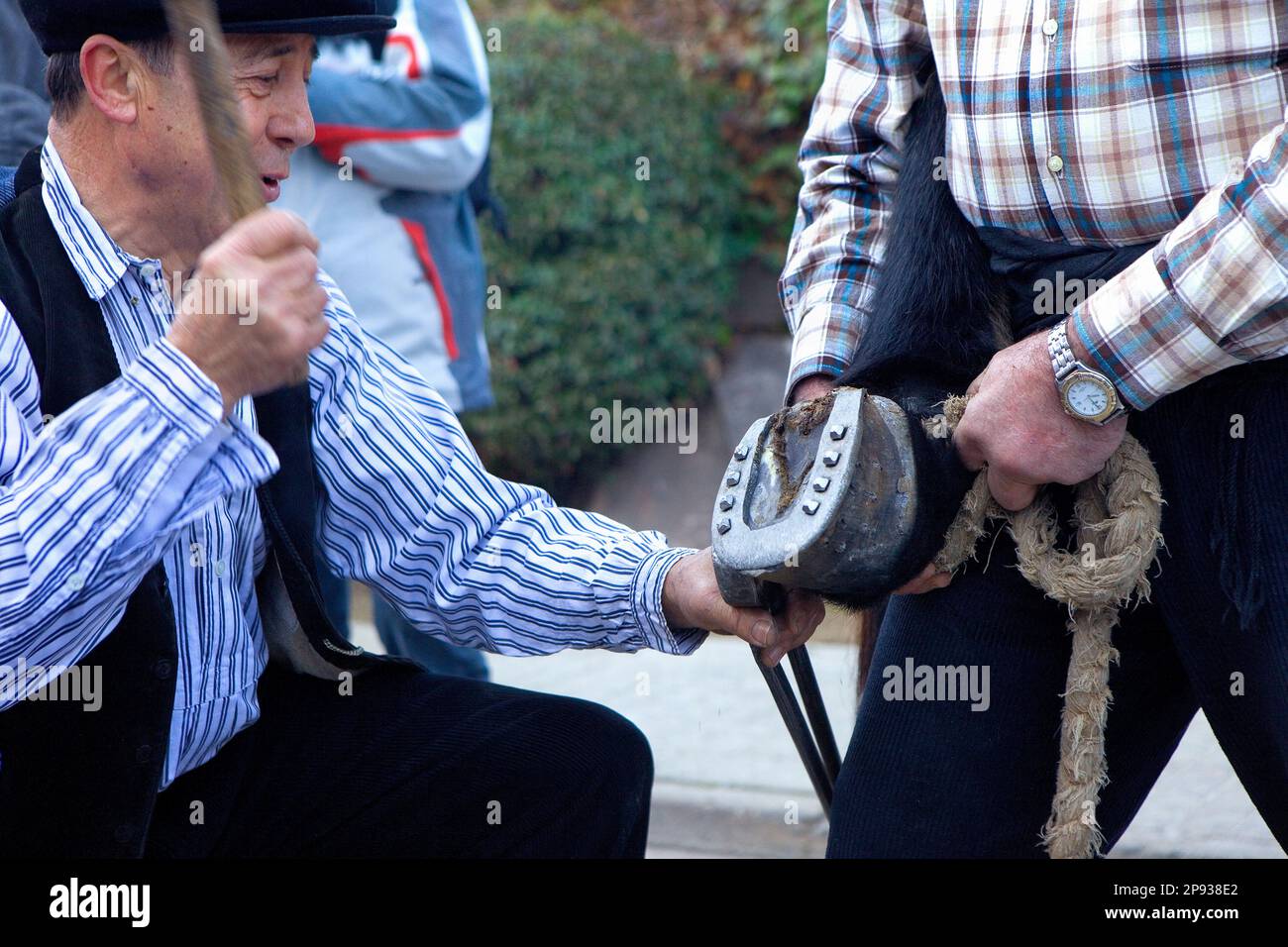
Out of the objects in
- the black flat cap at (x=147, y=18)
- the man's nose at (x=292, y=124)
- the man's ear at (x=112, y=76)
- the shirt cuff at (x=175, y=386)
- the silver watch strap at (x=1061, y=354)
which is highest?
the black flat cap at (x=147, y=18)

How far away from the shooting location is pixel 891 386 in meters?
1.90

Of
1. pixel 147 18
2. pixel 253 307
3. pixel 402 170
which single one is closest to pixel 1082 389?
pixel 253 307

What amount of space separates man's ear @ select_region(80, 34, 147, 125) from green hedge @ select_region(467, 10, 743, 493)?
4.14 metres

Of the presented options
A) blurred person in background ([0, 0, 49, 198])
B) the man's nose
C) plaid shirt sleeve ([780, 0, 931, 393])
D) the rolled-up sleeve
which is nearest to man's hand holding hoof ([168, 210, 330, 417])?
the man's nose

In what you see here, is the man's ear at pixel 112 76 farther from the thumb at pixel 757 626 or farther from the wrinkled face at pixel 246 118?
the thumb at pixel 757 626

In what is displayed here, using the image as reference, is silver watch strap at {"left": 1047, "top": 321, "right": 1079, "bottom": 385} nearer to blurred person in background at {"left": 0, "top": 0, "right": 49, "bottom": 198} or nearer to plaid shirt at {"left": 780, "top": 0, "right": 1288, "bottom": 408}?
plaid shirt at {"left": 780, "top": 0, "right": 1288, "bottom": 408}

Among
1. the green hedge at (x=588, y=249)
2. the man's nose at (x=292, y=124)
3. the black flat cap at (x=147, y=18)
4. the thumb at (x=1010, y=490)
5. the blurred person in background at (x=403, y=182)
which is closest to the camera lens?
the thumb at (x=1010, y=490)

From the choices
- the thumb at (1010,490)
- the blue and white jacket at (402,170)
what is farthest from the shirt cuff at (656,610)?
the blue and white jacket at (402,170)

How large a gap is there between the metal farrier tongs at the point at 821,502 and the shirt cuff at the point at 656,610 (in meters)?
0.19

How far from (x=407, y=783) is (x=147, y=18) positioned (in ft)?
3.45

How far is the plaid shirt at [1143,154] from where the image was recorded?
1557 millimetres

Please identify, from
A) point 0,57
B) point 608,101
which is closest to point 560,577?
point 0,57
